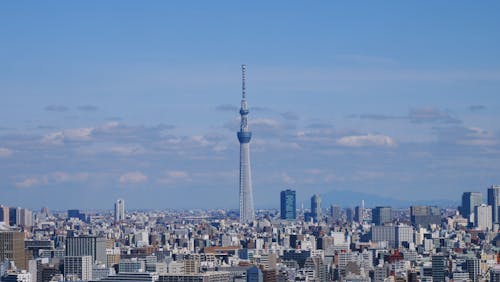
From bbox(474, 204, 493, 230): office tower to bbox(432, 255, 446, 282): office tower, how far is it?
3560 cm

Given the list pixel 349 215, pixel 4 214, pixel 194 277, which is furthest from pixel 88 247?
pixel 349 215

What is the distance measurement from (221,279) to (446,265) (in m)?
10.8

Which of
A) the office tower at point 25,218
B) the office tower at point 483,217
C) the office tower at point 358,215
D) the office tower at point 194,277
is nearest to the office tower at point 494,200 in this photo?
the office tower at point 483,217

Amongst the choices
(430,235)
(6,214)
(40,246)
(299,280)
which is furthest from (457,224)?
(299,280)

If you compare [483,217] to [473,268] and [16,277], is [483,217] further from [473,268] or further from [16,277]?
[16,277]

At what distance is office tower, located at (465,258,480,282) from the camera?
51.3m

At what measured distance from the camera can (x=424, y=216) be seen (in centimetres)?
9650

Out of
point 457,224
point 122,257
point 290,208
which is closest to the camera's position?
point 122,257

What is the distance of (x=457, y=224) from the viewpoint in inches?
3595

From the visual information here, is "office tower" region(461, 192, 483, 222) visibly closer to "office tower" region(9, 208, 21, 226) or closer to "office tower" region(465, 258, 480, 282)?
"office tower" region(9, 208, 21, 226)

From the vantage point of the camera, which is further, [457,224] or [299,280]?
[457,224]

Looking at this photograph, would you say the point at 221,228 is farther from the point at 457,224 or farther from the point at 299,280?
the point at 299,280

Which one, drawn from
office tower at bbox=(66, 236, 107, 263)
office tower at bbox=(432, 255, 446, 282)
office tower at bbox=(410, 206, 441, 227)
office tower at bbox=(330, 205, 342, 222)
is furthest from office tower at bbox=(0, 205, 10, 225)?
office tower at bbox=(432, 255, 446, 282)

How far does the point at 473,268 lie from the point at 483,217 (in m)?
39.4
